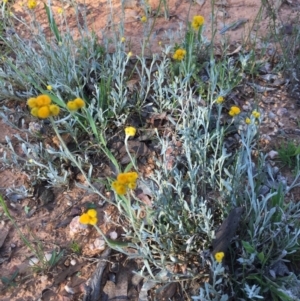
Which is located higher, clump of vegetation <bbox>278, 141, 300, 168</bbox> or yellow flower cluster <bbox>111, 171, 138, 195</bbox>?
yellow flower cluster <bbox>111, 171, 138, 195</bbox>

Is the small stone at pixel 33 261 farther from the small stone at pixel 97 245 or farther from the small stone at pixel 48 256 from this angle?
the small stone at pixel 97 245

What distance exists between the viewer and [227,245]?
1946 millimetres

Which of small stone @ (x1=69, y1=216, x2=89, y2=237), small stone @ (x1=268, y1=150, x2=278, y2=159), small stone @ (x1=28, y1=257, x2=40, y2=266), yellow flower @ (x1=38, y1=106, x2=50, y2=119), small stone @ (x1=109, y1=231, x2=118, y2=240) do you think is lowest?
small stone @ (x1=28, y1=257, x2=40, y2=266)

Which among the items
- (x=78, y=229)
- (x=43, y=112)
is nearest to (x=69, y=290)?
(x=78, y=229)

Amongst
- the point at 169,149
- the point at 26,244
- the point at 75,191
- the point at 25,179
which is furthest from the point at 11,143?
the point at 169,149

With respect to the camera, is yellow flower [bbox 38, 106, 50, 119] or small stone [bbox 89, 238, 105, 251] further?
small stone [bbox 89, 238, 105, 251]

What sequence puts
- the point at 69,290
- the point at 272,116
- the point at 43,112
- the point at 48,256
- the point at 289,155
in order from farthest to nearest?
the point at 272,116
the point at 289,155
the point at 48,256
the point at 69,290
the point at 43,112

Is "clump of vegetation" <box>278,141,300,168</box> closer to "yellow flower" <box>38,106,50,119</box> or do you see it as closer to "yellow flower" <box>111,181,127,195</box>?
"yellow flower" <box>111,181,127,195</box>

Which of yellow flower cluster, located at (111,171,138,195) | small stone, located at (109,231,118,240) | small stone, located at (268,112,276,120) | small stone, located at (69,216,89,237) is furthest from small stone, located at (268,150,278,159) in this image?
yellow flower cluster, located at (111,171,138,195)

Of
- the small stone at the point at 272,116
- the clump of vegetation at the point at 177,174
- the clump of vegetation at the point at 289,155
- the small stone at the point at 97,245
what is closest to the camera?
the clump of vegetation at the point at 177,174

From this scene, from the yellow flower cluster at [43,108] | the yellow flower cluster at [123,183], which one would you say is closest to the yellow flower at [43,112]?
the yellow flower cluster at [43,108]

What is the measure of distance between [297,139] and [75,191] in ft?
4.36

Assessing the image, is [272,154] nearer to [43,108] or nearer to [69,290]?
[69,290]

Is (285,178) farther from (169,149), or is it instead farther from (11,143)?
(11,143)
